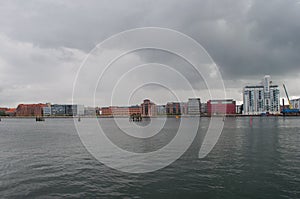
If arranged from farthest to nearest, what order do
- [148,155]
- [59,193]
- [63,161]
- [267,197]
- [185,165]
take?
[148,155] < [63,161] < [185,165] < [59,193] < [267,197]

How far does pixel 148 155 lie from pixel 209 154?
6.36m

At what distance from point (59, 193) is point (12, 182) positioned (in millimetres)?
4562

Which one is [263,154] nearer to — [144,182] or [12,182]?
[144,182]

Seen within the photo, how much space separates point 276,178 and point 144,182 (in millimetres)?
8775

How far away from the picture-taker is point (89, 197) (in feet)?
41.7

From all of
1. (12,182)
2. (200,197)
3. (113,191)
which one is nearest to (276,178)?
(200,197)

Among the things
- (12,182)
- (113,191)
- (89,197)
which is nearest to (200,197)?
(113,191)

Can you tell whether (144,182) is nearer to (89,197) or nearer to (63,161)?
(89,197)

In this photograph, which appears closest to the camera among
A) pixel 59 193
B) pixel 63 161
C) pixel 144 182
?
pixel 59 193

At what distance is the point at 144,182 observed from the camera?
49.7 feet

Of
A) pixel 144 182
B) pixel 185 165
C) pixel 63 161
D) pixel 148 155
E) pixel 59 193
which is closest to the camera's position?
pixel 59 193

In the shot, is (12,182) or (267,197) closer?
(267,197)

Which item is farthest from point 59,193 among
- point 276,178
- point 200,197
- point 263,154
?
point 263,154

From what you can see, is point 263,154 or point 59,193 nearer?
point 59,193
